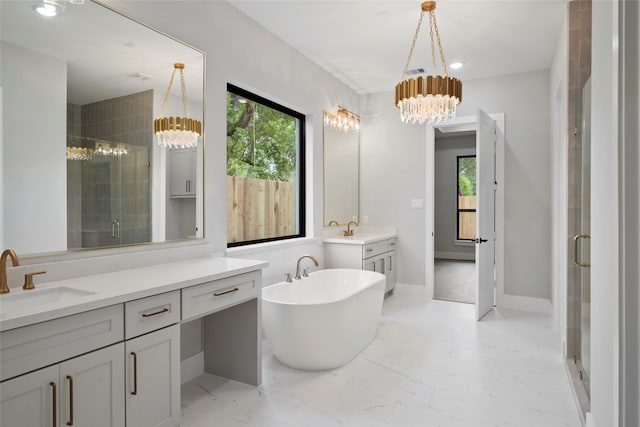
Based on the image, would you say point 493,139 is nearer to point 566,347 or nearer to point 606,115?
point 566,347

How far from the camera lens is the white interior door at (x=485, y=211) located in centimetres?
386

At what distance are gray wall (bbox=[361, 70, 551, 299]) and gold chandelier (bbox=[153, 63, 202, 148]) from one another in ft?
10.0

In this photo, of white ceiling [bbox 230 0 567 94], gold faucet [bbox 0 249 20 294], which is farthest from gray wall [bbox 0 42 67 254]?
white ceiling [bbox 230 0 567 94]

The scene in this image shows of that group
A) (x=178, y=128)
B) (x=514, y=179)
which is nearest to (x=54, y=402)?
(x=178, y=128)

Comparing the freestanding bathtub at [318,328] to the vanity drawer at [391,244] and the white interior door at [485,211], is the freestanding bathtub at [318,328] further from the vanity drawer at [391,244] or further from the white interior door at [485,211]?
the vanity drawer at [391,244]

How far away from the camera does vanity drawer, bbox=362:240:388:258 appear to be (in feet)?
13.5

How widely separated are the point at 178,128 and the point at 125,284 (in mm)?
1172

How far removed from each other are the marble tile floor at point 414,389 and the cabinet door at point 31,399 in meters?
0.85

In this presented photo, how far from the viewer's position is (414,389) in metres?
2.43

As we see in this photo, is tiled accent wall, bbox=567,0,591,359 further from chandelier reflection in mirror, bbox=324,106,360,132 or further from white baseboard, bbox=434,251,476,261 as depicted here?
white baseboard, bbox=434,251,476,261

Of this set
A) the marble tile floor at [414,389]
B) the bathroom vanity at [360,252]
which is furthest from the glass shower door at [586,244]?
the bathroom vanity at [360,252]

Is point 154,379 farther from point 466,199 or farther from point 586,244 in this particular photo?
point 466,199

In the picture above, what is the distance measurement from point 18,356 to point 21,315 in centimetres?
14

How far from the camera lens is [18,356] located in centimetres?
125
